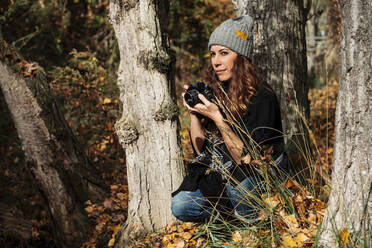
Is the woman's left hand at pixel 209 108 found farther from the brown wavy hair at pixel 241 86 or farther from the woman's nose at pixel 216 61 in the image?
the woman's nose at pixel 216 61

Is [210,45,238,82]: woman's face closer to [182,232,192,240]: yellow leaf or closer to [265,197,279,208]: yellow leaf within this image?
[265,197,279,208]: yellow leaf

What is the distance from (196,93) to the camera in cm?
272

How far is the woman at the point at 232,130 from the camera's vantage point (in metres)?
2.65

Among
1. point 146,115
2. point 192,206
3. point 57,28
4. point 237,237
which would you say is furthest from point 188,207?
point 57,28

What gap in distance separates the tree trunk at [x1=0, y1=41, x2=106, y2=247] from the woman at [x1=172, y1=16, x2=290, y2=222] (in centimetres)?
150

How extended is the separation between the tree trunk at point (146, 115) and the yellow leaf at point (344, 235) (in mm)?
1495

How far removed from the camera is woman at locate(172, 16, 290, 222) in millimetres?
2652

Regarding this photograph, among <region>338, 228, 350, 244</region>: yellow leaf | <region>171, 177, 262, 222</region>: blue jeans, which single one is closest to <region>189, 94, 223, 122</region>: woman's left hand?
<region>171, 177, 262, 222</region>: blue jeans

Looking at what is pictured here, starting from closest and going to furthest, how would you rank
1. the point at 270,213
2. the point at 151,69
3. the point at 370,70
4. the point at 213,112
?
the point at 370,70 → the point at 270,213 → the point at 213,112 → the point at 151,69

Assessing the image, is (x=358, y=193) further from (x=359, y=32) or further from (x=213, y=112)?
(x=213, y=112)

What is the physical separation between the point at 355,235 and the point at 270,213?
0.58 metres

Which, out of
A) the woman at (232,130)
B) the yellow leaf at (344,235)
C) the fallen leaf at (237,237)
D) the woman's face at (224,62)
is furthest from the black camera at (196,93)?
the yellow leaf at (344,235)

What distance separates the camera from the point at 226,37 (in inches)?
110

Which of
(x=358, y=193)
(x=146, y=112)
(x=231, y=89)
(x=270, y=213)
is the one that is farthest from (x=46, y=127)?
(x=358, y=193)
